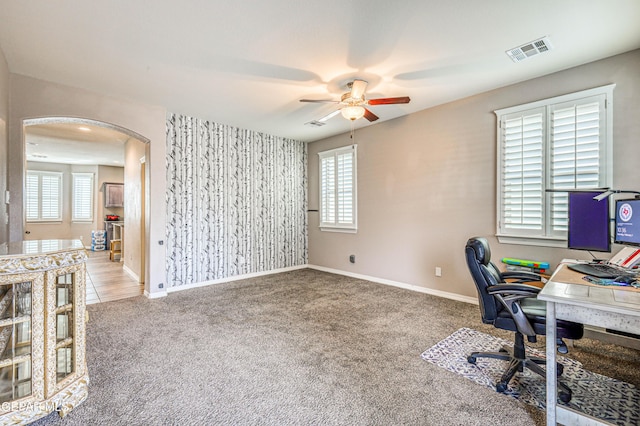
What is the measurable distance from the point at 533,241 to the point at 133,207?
6604 millimetres

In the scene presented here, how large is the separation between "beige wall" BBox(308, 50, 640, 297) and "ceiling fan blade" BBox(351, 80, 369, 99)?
1.63 m

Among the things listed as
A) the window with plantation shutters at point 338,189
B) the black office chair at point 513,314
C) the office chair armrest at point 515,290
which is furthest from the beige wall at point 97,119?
the office chair armrest at point 515,290

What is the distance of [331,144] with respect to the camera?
6113 millimetres

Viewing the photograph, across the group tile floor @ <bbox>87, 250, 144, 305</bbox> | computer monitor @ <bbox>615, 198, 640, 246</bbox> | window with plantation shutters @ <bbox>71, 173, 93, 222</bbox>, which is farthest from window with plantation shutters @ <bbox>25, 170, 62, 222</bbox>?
computer monitor @ <bbox>615, 198, 640, 246</bbox>

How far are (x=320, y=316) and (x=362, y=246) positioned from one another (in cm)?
221

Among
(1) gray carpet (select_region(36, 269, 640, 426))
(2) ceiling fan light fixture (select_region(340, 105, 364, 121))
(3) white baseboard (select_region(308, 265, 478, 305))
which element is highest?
(2) ceiling fan light fixture (select_region(340, 105, 364, 121))

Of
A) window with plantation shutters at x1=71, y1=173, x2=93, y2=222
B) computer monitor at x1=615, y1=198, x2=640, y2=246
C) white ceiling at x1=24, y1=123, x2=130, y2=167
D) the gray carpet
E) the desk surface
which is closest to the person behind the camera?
the desk surface

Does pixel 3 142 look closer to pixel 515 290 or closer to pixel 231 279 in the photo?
pixel 231 279

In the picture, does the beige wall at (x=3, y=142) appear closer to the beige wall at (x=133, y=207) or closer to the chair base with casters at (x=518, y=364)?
the beige wall at (x=133, y=207)

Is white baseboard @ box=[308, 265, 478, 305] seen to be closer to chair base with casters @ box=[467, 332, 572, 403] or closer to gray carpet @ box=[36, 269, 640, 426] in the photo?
gray carpet @ box=[36, 269, 640, 426]

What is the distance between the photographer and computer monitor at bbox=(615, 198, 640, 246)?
2.27 meters

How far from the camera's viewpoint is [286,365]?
2430mm

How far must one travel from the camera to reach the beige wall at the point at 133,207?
5289 mm

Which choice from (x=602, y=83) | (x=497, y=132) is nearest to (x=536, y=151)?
(x=497, y=132)
